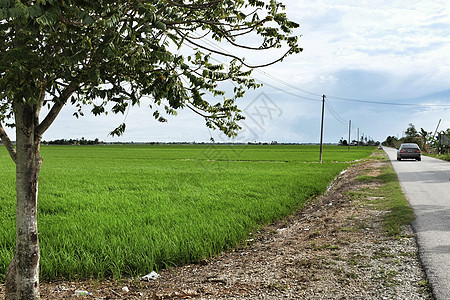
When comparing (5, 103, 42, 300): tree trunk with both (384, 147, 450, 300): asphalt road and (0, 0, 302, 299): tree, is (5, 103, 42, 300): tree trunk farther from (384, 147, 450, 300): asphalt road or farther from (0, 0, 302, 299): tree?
(384, 147, 450, 300): asphalt road

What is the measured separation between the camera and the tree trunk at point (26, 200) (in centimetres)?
385

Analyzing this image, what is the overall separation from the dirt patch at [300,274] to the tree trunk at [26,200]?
30.3 inches

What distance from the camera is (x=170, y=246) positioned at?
615 cm

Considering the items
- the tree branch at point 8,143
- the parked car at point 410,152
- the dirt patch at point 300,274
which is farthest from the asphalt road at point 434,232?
the parked car at point 410,152

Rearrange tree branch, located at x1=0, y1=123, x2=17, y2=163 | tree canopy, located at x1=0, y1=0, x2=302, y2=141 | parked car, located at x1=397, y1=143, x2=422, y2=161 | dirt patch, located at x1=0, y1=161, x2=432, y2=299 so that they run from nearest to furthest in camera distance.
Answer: tree canopy, located at x1=0, y1=0, x2=302, y2=141, tree branch, located at x1=0, y1=123, x2=17, y2=163, dirt patch, located at x1=0, y1=161, x2=432, y2=299, parked car, located at x1=397, y1=143, x2=422, y2=161

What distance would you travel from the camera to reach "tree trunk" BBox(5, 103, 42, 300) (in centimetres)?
385

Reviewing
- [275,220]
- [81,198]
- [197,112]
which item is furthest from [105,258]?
[81,198]

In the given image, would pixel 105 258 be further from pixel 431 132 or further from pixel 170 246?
pixel 431 132

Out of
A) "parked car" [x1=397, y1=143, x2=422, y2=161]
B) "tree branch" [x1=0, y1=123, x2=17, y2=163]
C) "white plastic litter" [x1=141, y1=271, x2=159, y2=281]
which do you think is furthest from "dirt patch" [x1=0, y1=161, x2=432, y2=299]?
"parked car" [x1=397, y1=143, x2=422, y2=161]

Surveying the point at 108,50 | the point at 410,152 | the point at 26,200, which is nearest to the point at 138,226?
the point at 26,200

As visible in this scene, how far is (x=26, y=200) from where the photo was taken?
3918 mm

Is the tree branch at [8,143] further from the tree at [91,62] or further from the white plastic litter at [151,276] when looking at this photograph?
the white plastic litter at [151,276]

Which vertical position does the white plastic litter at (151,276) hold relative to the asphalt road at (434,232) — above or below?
below

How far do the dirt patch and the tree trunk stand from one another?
77 cm
